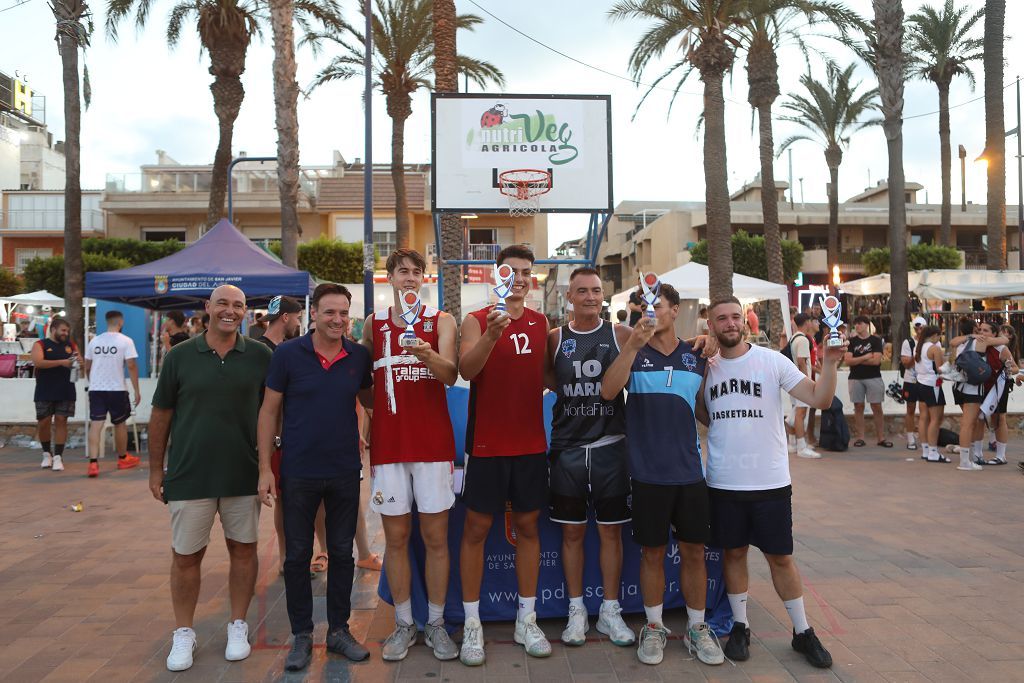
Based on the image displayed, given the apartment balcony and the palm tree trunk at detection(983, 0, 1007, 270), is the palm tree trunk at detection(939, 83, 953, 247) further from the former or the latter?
the apartment balcony

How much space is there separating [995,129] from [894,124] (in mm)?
3148

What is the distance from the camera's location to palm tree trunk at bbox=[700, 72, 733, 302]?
595 inches

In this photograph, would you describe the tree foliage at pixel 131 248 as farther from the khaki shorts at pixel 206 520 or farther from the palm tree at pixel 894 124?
the khaki shorts at pixel 206 520

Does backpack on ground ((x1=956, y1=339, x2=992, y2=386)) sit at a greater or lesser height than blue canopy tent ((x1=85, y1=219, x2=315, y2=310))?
lesser

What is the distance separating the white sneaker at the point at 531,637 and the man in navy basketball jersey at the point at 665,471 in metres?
0.48

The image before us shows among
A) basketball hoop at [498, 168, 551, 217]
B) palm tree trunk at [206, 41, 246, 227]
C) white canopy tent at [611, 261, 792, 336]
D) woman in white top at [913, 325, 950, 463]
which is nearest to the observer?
basketball hoop at [498, 168, 551, 217]

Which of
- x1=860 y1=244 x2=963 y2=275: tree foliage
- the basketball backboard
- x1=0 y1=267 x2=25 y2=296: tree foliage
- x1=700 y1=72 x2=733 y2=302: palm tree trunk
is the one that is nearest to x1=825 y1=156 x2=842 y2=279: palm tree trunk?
x1=860 y1=244 x2=963 y2=275: tree foliage

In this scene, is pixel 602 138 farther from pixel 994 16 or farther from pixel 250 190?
pixel 250 190

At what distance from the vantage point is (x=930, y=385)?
9.66m

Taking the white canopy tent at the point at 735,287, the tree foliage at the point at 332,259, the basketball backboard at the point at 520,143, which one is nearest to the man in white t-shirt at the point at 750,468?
the basketball backboard at the point at 520,143

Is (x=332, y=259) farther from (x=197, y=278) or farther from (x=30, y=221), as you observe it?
→ (x=197, y=278)

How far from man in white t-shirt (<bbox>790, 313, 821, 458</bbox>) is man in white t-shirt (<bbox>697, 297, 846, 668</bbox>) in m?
6.64

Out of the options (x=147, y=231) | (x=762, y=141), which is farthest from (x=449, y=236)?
(x=147, y=231)

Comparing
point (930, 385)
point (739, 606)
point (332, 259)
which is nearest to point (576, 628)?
point (739, 606)
